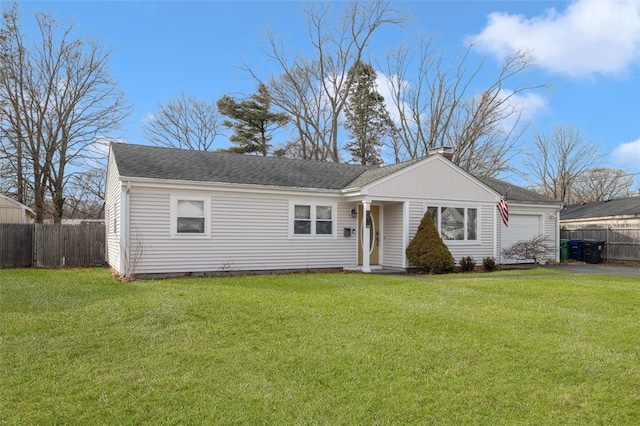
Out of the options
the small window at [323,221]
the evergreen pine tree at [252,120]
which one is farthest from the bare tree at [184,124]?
the small window at [323,221]

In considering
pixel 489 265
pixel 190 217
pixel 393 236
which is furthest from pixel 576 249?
pixel 190 217

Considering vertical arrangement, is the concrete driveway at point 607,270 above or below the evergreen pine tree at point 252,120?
below

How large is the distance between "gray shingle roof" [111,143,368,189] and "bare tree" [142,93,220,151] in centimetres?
1734

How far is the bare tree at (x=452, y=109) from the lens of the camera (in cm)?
3034

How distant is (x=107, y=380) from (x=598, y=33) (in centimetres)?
1696

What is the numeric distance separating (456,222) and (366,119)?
18.2 meters

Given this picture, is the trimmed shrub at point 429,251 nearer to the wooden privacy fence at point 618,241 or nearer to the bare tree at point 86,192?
the wooden privacy fence at point 618,241

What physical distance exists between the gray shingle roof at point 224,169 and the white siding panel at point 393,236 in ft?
5.85

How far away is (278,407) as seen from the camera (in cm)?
383

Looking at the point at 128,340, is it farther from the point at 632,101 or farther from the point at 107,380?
the point at 632,101

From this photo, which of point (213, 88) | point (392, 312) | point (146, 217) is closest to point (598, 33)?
point (392, 312)

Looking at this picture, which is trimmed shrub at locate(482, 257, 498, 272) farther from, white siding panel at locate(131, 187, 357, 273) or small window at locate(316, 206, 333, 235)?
small window at locate(316, 206, 333, 235)

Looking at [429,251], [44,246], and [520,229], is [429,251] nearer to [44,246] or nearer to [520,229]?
[520,229]

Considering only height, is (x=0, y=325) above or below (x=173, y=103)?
below
